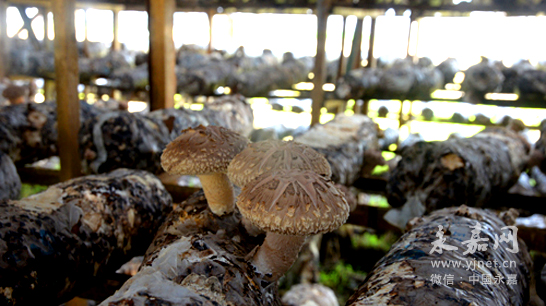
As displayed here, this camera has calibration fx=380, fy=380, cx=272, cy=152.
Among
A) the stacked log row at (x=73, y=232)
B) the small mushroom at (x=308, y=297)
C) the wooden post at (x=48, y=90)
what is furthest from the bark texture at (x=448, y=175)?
the wooden post at (x=48, y=90)

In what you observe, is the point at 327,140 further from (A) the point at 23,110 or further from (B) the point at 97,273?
(A) the point at 23,110

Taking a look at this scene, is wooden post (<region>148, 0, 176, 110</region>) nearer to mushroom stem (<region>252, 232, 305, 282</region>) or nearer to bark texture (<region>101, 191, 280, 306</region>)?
bark texture (<region>101, 191, 280, 306</region>)

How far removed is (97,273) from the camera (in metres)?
1.69

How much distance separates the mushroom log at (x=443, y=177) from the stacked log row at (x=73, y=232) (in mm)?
1492

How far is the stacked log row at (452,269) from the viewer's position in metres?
1.16

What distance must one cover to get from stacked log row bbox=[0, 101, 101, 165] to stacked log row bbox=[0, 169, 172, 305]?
1.44 metres

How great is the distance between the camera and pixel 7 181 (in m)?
2.21

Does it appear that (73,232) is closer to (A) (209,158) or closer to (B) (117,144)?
(A) (209,158)

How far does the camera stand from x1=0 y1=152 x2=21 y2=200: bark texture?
219 cm

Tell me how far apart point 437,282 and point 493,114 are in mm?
6476

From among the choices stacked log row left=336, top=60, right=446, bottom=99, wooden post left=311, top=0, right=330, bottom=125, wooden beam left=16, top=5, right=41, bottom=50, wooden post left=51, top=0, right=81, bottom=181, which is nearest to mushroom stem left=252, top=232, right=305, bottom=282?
wooden post left=51, top=0, right=81, bottom=181

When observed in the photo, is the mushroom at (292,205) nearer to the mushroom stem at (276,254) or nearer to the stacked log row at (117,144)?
the mushroom stem at (276,254)

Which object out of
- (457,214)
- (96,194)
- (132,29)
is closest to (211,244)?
(96,194)

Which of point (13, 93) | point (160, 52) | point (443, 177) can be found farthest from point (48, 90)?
point (443, 177)
